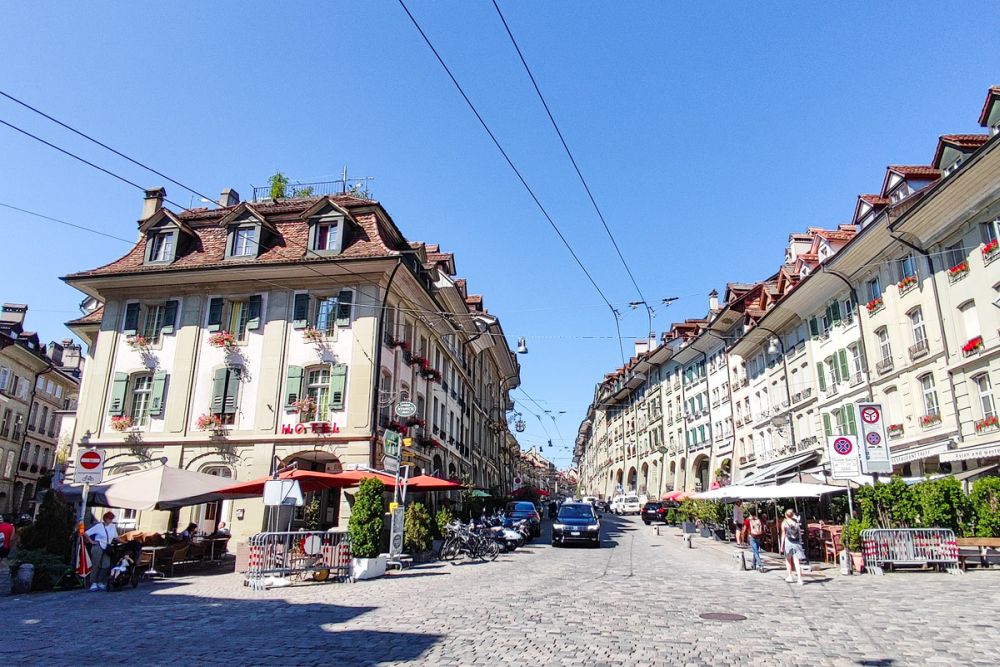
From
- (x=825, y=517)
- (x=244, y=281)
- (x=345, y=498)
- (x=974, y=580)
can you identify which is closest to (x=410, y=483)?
(x=345, y=498)

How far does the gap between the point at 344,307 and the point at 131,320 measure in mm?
9260

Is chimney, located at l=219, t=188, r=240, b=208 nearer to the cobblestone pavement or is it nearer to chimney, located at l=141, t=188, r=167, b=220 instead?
chimney, located at l=141, t=188, r=167, b=220

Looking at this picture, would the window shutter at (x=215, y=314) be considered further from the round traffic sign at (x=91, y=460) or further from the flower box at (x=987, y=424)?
the flower box at (x=987, y=424)

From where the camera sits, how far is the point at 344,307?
2505 cm

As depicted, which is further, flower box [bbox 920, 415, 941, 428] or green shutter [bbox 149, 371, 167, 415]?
green shutter [bbox 149, 371, 167, 415]

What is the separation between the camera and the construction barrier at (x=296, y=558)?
14.4 metres

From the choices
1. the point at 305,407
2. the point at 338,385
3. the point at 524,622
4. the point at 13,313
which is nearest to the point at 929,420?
the point at 524,622

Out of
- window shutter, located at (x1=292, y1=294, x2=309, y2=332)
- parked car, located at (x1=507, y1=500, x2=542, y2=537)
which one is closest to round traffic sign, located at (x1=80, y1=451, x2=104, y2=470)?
window shutter, located at (x1=292, y1=294, x2=309, y2=332)

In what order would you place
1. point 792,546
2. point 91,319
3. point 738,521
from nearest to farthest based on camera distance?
point 792,546 < point 738,521 < point 91,319

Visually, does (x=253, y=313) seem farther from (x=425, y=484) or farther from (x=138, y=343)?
(x=425, y=484)

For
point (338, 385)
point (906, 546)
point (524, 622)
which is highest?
point (338, 385)

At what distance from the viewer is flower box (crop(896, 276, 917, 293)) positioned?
2500 cm

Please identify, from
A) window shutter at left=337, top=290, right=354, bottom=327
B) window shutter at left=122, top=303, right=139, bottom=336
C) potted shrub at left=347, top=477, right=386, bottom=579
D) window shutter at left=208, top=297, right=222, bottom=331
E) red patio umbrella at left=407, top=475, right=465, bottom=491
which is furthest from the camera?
window shutter at left=122, top=303, right=139, bottom=336

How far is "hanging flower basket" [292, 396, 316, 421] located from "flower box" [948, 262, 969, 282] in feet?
76.1
